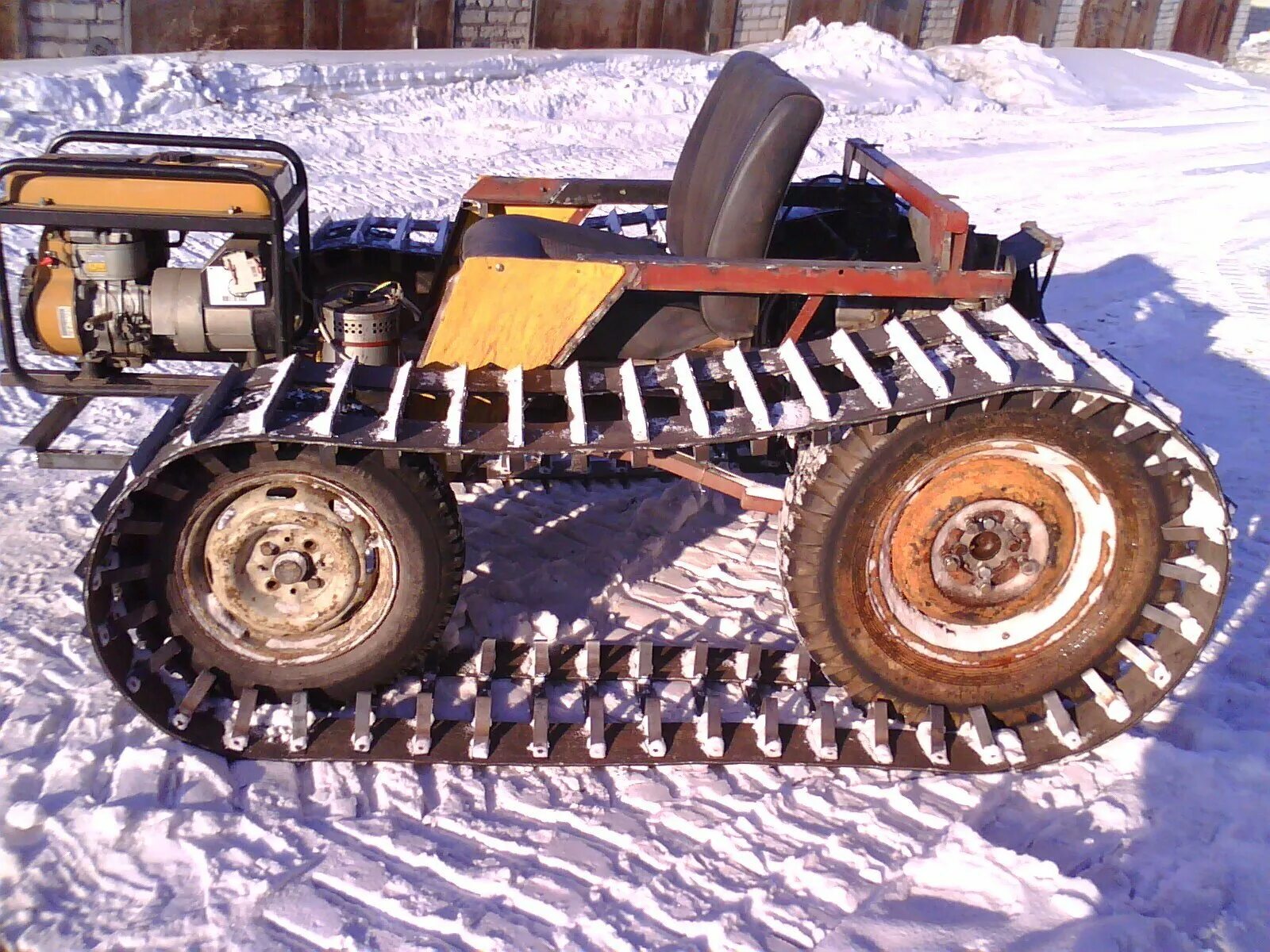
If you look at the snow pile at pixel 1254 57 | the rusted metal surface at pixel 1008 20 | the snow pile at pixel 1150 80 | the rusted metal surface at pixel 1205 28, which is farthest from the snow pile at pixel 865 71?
the snow pile at pixel 1254 57

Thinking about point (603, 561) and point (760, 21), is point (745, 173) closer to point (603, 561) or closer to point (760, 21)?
point (603, 561)

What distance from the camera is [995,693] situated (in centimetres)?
328

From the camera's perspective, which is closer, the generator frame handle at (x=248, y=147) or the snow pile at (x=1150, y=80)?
the generator frame handle at (x=248, y=147)

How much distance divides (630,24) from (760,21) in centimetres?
225

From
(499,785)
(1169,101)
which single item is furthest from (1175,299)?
(1169,101)

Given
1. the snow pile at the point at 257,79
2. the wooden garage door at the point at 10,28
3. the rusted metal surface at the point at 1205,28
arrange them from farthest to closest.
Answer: the rusted metal surface at the point at 1205,28 < the wooden garage door at the point at 10,28 < the snow pile at the point at 257,79

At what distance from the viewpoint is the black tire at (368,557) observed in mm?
2920

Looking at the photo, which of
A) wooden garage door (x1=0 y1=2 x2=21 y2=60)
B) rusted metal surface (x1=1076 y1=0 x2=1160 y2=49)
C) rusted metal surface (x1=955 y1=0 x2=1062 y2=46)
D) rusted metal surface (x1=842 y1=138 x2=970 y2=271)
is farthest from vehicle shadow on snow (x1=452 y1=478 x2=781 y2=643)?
rusted metal surface (x1=1076 y1=0 x2=1160 y2=49)

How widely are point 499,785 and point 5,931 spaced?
1182 mm

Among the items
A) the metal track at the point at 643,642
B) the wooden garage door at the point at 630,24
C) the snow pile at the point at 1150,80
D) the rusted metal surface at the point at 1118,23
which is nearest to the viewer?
the metal track at the point at 643,642

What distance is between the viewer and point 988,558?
322 centimetres

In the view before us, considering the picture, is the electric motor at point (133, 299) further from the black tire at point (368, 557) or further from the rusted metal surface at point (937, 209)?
the rusted metal surface at point (937, 209)

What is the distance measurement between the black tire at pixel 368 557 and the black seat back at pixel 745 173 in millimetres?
1119

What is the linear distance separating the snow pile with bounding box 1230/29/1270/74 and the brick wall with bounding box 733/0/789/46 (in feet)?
38.8
